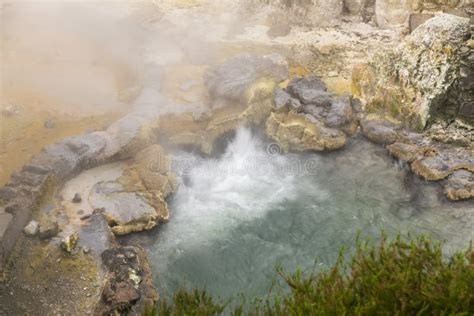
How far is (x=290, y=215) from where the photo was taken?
14.8 m

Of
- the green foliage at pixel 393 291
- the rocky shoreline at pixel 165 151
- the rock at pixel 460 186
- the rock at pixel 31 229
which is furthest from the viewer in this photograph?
the rock at pixel 460 186

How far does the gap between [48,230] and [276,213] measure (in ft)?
20.6

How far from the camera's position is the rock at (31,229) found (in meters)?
12.7

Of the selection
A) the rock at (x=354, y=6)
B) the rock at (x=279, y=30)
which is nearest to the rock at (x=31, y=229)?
the rock at (x=279, y=30)

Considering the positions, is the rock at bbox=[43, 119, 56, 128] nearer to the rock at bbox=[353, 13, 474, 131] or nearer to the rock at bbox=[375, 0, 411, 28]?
the rock at bbox=[353, 13, 474, 131]

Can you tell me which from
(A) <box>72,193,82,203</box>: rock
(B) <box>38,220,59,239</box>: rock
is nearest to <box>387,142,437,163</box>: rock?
(A) <box>72,193,82,203</box>: rock

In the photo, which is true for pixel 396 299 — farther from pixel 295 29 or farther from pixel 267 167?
pixel 295 29

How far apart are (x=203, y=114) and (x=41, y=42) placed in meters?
9.10

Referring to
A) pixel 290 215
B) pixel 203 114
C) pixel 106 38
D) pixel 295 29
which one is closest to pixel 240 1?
pixel 295 29

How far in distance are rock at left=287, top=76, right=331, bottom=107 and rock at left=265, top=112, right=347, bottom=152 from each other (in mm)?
1003

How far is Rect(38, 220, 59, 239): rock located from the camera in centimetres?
1275

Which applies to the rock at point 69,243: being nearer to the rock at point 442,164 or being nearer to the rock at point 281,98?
the rock at point 281,98

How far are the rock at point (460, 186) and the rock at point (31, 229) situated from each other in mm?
11633

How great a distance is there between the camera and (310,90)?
19.0 metres
